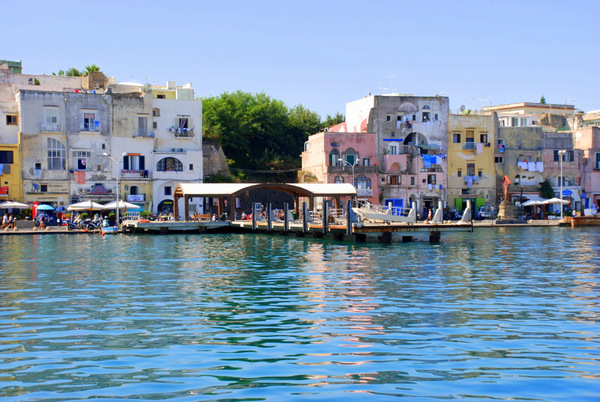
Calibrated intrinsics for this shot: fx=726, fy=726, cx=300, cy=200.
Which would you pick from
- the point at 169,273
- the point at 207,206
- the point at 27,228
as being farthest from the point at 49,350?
the point at 207,206

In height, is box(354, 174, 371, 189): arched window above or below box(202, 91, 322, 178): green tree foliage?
below

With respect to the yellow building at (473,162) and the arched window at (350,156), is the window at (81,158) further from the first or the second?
the yellow building at (473,162)

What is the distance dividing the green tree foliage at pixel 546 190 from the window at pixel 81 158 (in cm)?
4695

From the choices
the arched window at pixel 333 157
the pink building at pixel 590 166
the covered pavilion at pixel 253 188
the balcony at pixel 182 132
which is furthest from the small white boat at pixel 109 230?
the pink building at pixel 590 166

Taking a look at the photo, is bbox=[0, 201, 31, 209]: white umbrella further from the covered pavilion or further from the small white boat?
the covered pavilion

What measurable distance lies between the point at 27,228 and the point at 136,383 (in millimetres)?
50132

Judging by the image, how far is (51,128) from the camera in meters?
65.4

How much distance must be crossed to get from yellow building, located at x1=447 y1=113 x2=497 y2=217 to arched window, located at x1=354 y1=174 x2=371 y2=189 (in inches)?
375

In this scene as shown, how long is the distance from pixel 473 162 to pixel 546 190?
8.28 m

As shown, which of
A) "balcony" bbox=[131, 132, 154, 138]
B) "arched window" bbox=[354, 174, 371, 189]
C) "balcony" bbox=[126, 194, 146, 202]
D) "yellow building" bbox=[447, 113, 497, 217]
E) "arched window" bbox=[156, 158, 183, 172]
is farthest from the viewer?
"yellow building" bbox=[447, 113, 497, 217]

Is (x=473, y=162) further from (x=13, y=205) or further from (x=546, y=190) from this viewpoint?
(x=13, y=205)

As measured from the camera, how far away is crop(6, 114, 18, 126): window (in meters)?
65.6

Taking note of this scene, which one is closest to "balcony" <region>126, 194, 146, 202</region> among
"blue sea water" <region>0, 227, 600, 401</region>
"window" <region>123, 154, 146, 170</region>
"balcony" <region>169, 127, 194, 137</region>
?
"window" <region>123, 154, 146, 170</region>

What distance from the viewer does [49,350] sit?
41.7ft
